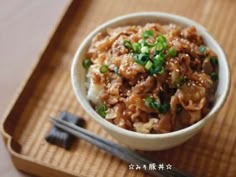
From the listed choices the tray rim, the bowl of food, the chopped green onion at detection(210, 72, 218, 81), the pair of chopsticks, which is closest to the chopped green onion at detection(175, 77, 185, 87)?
the bowl of food

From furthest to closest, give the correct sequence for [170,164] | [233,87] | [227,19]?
[227,19] → [233,87] → [170,164]

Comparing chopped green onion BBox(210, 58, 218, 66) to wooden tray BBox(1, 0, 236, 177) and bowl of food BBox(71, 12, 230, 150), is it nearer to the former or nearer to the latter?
bowl of food BBox(71, 12, 230, 150)

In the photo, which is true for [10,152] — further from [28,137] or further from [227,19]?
[227,19]

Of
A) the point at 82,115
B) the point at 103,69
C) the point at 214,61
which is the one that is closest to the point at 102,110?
the point at 103,69

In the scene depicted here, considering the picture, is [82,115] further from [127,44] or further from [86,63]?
[127,44]

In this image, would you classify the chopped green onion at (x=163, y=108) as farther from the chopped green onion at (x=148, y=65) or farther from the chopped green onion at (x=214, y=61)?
the chopped green onion at (x=214, y=61)

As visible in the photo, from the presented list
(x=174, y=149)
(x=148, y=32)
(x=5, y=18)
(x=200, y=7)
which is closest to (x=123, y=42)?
(x=148, y=32)
